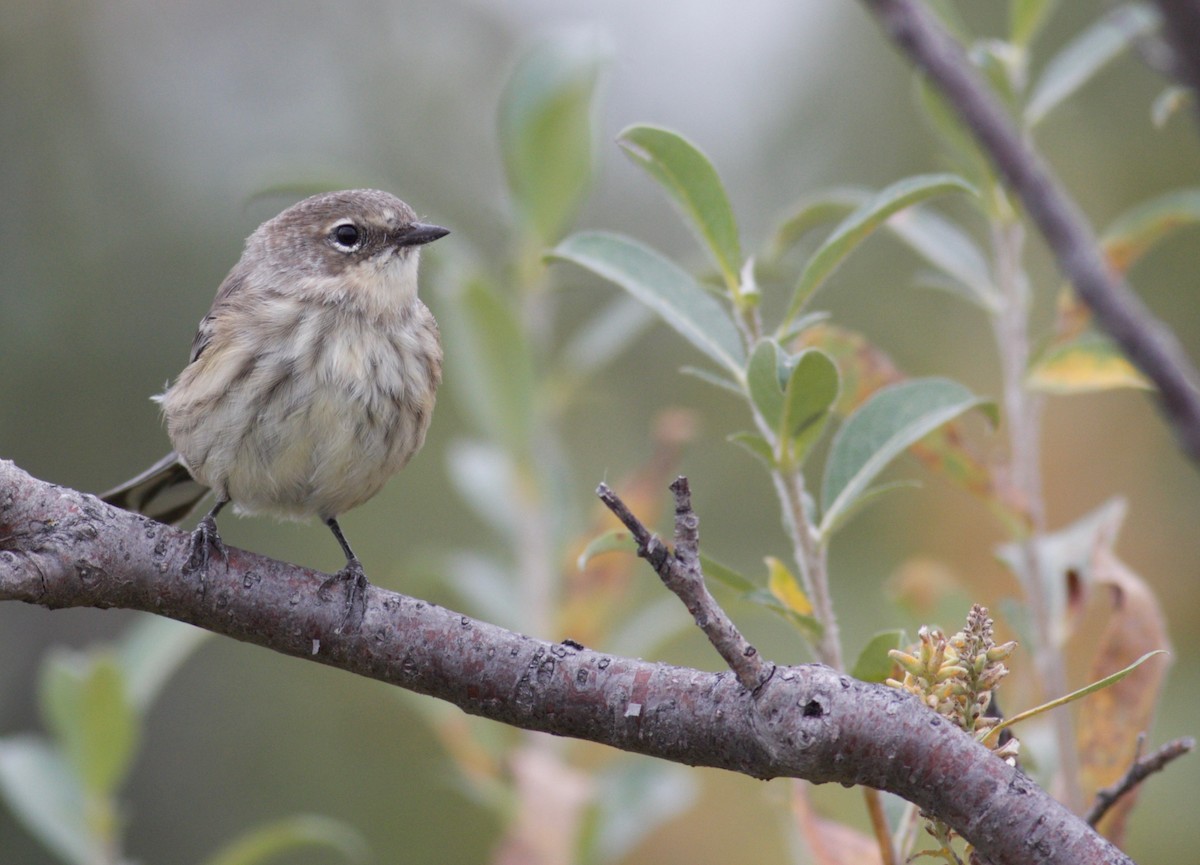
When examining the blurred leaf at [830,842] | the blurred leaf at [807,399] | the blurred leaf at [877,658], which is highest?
the blurred leaf at [807,399]

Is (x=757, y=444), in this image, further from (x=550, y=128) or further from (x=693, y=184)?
(x=550, y=128)

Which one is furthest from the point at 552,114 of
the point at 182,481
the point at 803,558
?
the point at 803,558

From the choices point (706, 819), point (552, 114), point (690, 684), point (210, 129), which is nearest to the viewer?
point (690, 684)

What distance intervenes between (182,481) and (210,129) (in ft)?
16.1

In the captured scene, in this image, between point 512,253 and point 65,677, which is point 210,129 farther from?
point 65,677

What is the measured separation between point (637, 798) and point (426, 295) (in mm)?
5141

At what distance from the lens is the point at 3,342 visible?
7465mm

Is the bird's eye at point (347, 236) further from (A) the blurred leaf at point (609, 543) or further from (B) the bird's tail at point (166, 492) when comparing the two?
(A) the blurred leaf at point (609, 543)

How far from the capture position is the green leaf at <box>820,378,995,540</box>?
2430 millimetres

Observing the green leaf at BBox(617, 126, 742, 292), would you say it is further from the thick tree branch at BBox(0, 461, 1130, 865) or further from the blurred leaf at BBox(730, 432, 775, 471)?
the thick tree branch at BBox(0, 461, 1130, 865)

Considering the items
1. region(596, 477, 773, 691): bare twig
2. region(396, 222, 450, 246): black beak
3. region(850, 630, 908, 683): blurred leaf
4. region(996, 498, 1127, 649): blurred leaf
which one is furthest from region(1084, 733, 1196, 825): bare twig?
region(396, 222, 450, 246): black beak

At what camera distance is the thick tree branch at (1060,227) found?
117 cm

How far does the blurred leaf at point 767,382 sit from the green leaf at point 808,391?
19 mm

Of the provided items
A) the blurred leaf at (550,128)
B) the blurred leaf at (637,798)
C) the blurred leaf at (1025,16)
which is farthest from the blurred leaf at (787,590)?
the blurred leaf at (550,128)
